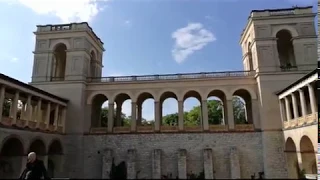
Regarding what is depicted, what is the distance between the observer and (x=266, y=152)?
23.3 m

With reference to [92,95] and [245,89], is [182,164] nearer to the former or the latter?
[245,89]

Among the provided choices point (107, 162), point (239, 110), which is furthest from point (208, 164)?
point (239, 110)

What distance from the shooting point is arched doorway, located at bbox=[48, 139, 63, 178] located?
24.3 metres

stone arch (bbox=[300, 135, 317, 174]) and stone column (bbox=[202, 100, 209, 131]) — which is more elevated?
stone column (bbox=[202, 100, 209, 131])

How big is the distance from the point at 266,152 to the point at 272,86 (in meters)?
5.65

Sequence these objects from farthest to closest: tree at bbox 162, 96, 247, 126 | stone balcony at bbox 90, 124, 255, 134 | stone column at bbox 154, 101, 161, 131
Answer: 1. tree at bbox 162, 96, 247, 126
2. stone column at bbox 154, 101, 161, 131
3. stone balcony at bbox 90, 124, 255, 134

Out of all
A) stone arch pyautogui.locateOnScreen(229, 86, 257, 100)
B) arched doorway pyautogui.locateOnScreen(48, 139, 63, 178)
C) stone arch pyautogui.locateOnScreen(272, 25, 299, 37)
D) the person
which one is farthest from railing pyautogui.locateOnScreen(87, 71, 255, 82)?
the person

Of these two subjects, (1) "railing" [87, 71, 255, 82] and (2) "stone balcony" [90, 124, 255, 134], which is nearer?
(2) "stone balcony" [90, 124, 255, 134]

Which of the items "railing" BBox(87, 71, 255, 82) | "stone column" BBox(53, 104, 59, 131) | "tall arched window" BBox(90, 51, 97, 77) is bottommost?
"stone column" BBox(53, 104, 59, 131)

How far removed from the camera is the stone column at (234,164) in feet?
75.7

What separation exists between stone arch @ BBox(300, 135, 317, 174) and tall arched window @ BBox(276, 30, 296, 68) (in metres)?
9.34

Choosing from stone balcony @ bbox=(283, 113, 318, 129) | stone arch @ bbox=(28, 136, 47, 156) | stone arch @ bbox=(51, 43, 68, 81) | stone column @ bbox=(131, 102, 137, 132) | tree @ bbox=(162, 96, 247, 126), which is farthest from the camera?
tree @ bbox=(162, 96, 247, 126)

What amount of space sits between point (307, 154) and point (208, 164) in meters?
7.51

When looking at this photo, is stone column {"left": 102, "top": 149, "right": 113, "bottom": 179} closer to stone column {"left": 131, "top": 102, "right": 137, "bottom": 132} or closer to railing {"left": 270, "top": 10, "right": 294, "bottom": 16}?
stone column {"left": 131, "top": 102, "right": 137, "bottom": 132}
